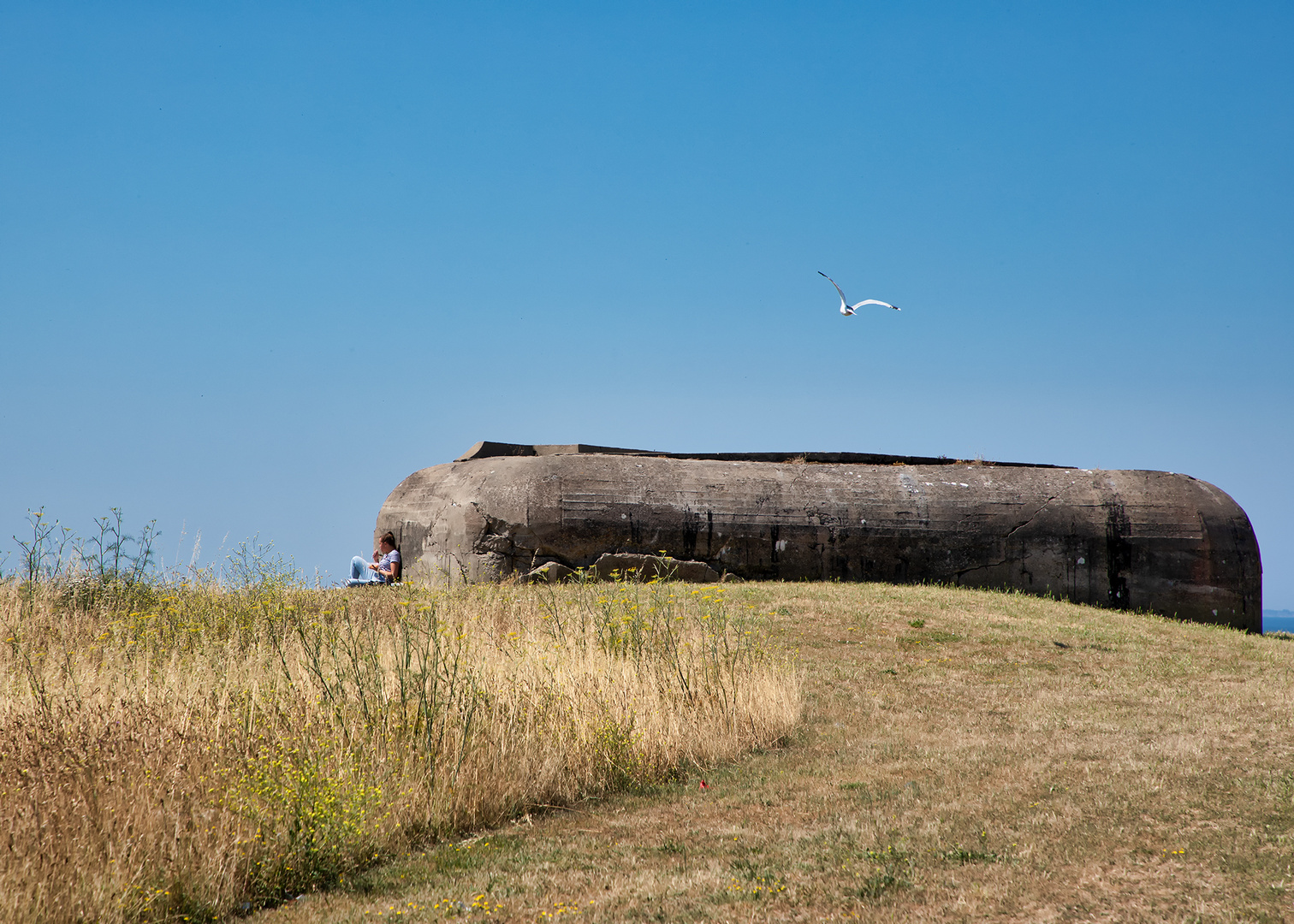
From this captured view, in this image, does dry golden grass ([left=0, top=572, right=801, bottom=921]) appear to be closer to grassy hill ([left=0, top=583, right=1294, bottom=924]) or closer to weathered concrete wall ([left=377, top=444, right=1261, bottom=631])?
grassy hill ([left=0, top=583, right=1294, bottom=924])

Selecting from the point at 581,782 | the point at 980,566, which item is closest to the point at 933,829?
the point at 581,782

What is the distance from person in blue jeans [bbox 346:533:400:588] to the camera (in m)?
14.9

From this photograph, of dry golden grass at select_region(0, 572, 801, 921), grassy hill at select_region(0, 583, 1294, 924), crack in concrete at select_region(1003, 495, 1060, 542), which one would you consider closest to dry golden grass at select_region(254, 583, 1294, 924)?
grassy hill at select_region(0, 583, 1294, 924)

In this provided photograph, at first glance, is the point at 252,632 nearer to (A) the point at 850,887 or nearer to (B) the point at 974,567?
(A) the point at 850,887

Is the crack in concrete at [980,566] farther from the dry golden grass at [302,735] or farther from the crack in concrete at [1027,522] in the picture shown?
the dry golden grass at [302,735]

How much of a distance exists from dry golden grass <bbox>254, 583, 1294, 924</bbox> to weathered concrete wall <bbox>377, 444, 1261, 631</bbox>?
6569mm

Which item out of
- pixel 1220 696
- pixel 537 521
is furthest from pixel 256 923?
pixel 537 521

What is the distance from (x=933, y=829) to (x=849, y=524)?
11.3 metres

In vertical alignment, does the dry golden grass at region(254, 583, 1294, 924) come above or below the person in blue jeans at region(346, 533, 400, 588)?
below

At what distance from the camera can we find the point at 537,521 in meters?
15.1

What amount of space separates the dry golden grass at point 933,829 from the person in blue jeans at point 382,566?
25.7ft

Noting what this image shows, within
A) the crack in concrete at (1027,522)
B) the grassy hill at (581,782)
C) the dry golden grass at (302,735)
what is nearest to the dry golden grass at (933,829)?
the grassy hill at (581,782)

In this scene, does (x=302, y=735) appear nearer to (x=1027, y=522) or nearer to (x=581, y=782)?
(x=581, y=782)

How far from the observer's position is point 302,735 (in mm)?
5133
